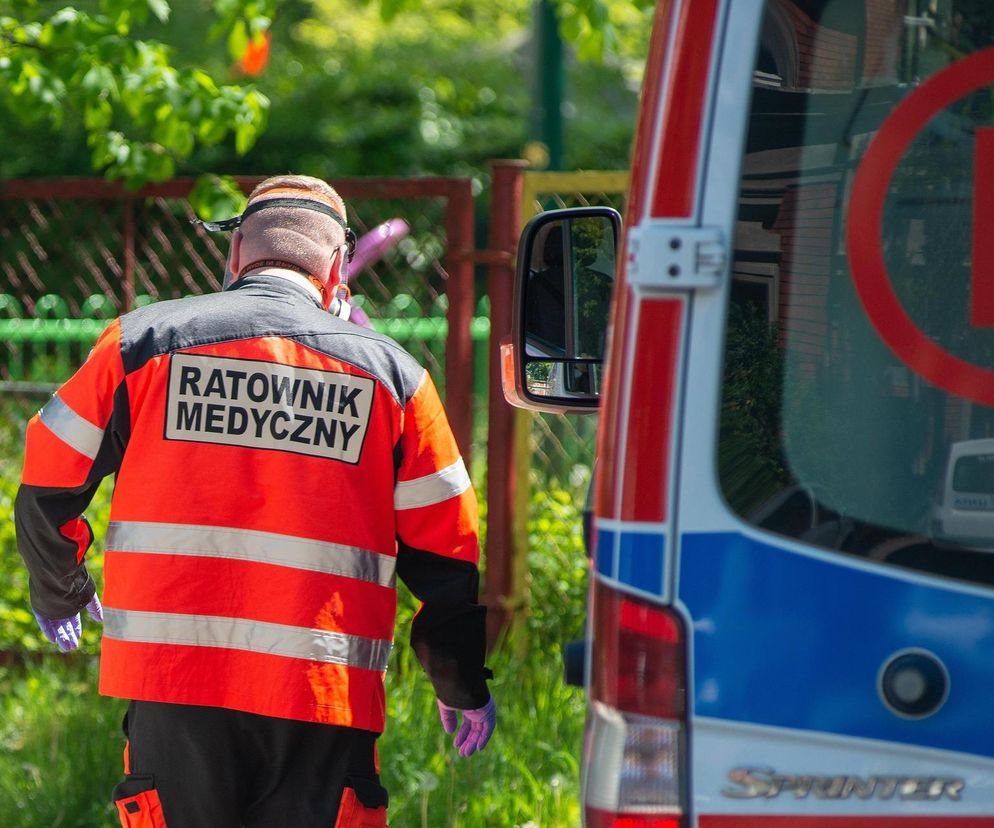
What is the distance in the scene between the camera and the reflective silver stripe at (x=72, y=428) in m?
2.63

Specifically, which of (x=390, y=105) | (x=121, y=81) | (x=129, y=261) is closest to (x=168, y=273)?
(x=129, y=261)

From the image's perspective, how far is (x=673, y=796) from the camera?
5.67 ft

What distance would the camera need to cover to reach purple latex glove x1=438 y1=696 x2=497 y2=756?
2889 millimetres

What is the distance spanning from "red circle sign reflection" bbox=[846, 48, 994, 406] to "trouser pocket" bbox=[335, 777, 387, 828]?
149cm

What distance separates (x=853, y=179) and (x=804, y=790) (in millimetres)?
791

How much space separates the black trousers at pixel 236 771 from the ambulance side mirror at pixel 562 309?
32.4 inches

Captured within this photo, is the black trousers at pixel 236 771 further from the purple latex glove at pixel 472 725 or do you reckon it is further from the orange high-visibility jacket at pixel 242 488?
the purple latex glove at pixel 472 725

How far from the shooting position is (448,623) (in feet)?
9.02

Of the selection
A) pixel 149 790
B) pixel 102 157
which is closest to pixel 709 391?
pixel 149 790

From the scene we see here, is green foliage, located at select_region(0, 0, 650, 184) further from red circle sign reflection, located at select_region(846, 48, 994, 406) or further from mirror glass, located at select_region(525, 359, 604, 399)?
red circle sign reflection, located at select_region(846, 48, 994, 406)

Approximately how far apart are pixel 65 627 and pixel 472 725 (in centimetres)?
95

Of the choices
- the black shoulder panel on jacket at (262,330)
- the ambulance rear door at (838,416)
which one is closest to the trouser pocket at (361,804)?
the black shoulder panel on jacket at (262,330)

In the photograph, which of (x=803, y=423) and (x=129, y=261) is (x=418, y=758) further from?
(x=803, y=423)

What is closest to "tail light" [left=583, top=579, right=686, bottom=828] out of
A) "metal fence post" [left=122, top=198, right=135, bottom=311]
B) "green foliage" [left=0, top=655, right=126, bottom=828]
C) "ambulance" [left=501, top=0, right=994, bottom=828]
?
"ambulance" [left=501, top=0, right=994, bottom=828]
